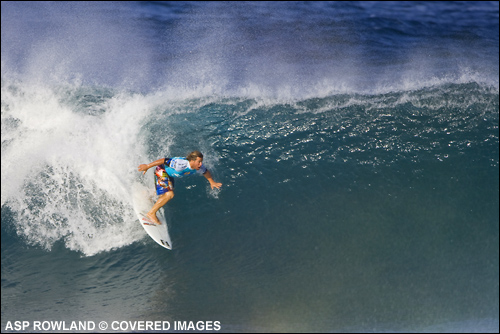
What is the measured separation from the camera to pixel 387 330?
677 cm

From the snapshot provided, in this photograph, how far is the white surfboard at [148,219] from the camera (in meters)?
6.62

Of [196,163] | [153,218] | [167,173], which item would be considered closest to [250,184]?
[196,163]

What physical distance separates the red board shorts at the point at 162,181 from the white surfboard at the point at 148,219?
384 millimetres

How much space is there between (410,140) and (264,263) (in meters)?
4.26

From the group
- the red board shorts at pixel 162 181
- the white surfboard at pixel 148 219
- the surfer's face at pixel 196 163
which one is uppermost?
the surfer's face at pixel 196 163

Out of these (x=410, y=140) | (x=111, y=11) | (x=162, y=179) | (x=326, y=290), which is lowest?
(x=326, y=290)

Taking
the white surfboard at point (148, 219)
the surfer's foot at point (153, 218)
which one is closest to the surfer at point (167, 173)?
the surfer's foot at point (153, 218)

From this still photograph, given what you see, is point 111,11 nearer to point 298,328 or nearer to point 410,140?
point 410,140

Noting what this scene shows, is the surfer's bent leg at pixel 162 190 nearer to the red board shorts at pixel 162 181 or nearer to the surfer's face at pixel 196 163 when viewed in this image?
the red board shorts at pixel 162 181

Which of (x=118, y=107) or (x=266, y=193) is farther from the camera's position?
(x=118, y=107)

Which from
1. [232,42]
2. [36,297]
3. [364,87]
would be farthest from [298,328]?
[232,42]

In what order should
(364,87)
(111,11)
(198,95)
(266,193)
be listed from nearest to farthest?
(266,193), (198,95), (364,87), (111,11)

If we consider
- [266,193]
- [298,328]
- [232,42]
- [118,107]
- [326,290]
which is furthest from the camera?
[232,42]

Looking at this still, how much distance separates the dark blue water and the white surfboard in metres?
0.17
